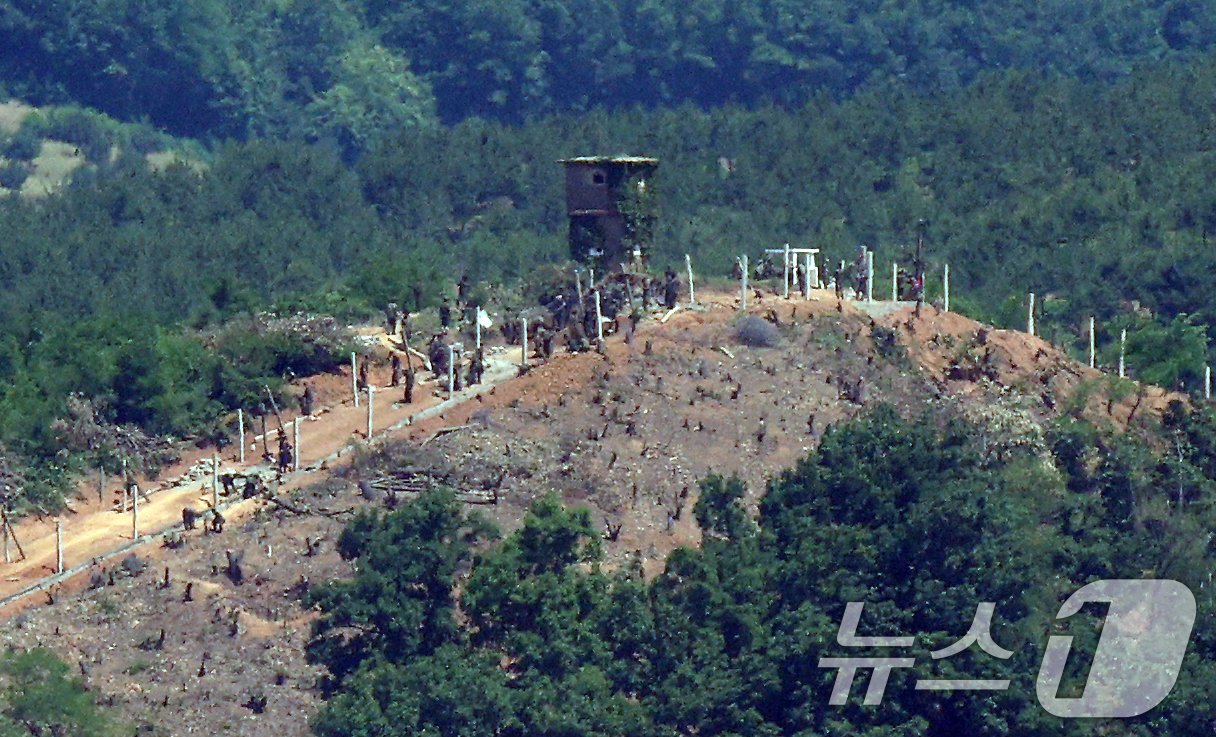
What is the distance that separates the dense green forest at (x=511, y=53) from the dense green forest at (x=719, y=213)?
2426 centimetres

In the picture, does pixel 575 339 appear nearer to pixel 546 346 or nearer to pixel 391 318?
pixel 546 346

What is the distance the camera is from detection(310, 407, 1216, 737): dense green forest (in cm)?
5269

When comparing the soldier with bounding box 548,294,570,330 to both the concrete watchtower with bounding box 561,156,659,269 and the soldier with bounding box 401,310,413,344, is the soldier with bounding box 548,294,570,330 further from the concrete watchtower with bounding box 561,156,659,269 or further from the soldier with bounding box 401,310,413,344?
the concrete watchtower with bounding box 561,156,659,269

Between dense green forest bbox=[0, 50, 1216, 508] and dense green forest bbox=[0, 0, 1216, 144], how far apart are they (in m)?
24.3

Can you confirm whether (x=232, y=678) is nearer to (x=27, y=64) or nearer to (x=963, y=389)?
(x=963, y=389)

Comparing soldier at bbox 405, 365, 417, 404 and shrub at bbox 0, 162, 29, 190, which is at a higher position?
soldier at bbox 405, 365, 417, 404

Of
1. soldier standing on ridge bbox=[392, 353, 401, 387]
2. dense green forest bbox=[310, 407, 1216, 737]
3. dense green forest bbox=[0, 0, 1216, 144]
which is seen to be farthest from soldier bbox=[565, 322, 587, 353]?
dense green forest bbox=[0, 0, 1216, 144]

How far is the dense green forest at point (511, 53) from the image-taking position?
146625 millimetres

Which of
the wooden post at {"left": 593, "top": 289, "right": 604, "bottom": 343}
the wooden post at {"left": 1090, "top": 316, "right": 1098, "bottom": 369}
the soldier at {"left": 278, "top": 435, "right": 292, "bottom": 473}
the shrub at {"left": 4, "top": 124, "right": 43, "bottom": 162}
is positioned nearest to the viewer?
the soldier at {"left": 278, "top": 435, "right": 292, "bottom": 473}

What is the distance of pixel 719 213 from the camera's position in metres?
98.6

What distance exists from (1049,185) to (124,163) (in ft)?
152

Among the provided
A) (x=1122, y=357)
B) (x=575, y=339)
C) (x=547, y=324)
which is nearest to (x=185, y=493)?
(x=575, y=339)

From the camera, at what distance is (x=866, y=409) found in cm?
6353

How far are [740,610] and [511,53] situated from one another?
96.9 metres
